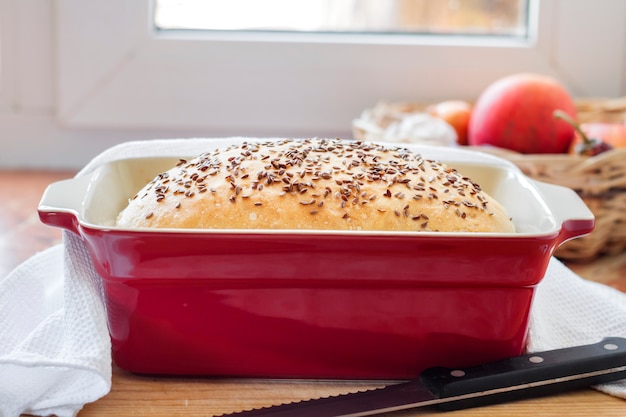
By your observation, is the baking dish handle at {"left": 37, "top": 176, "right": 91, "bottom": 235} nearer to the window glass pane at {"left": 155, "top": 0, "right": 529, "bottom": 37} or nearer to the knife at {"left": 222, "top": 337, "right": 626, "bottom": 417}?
the knife at {"left": 222, "top": 337, "right": 626, "bottom": 417}

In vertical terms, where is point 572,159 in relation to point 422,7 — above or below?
below

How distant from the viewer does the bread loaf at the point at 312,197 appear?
626 mm

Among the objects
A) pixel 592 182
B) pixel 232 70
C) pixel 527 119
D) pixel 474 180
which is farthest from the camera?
pixel 232 70

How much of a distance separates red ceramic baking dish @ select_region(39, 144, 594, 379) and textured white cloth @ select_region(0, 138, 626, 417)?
0.12 ft

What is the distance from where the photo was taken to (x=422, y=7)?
1370 mm

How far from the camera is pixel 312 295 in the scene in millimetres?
594

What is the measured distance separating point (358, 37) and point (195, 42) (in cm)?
26

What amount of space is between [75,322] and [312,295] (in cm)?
18

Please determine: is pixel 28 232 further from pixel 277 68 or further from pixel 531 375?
pixel 531 375

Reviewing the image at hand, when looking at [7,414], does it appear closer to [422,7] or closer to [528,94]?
[528,94]

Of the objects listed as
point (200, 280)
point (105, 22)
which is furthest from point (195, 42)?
point (200, 280)

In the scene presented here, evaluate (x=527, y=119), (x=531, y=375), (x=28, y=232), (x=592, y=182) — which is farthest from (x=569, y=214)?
(x=28, y=232)

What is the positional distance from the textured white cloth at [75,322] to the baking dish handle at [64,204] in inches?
1.7

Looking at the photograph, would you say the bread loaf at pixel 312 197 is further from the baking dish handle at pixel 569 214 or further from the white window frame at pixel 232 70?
the white window frame at pixel 232 70
